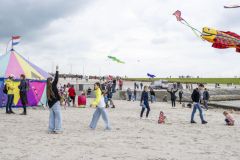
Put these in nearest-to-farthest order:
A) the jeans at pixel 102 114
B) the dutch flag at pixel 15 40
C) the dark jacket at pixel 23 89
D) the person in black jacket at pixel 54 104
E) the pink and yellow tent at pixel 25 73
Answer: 1. the person in black jacket at pixel 54 104
2. the jeans at pixel 102 114
3. the dark jacket at pixel 23 89
4. the pink and yellow tent at pixel 25 73
5. the dutch flag at pixel 15 40

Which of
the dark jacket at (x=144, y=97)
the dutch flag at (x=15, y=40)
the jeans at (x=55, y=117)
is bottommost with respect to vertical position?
the jeans at (x=55, y=117)

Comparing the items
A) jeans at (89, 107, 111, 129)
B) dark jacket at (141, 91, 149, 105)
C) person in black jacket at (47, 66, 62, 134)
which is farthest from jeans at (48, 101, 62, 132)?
dark jacket at (141, 91, 149, 105)

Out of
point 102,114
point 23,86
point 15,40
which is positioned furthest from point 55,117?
point 15,40

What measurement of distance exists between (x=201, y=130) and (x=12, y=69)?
12.8 metres

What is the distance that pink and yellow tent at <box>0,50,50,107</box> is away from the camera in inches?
876

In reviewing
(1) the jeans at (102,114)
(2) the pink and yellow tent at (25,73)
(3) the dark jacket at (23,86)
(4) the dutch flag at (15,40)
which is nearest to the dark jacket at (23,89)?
(3) the dark jacket at (23,86)

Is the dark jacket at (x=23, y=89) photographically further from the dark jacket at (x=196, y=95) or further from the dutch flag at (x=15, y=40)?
the dutch flag at (x=15, y=40)

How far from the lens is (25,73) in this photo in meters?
22.9

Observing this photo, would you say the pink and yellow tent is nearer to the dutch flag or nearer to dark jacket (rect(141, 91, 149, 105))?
the dutch flag

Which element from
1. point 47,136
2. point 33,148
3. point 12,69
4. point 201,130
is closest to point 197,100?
A: point 201,130

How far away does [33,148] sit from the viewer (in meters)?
9.30

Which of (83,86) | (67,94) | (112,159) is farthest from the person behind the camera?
(83,86)

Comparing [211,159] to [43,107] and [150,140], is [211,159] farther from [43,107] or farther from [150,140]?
[43,107]

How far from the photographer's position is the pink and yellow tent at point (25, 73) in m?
22.3
